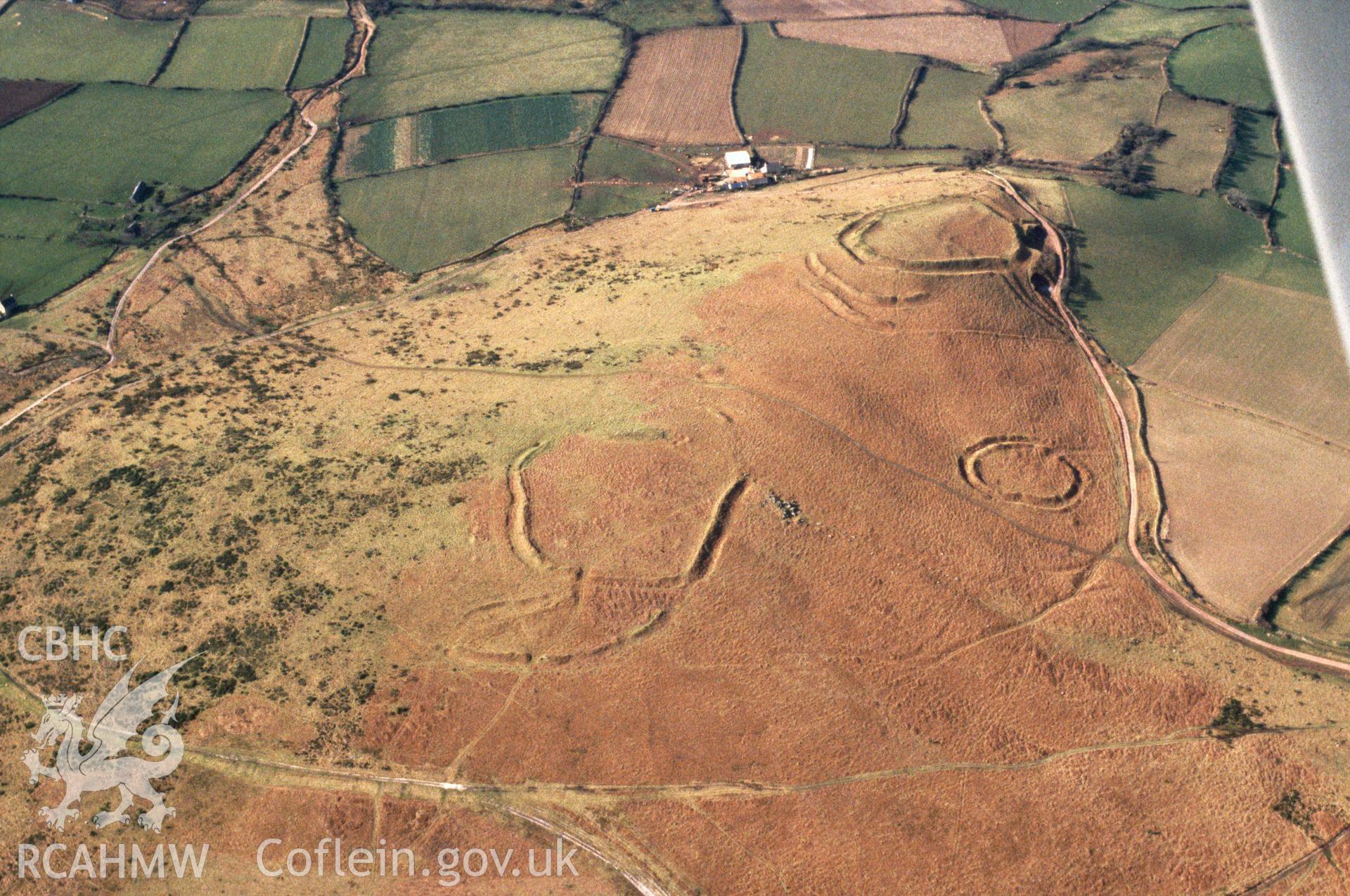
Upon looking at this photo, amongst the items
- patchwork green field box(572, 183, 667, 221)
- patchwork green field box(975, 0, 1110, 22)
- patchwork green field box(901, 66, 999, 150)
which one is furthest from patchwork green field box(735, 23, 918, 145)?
patchwork green field box(975, 0, 1110, 22)

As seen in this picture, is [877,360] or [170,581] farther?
[877,360]

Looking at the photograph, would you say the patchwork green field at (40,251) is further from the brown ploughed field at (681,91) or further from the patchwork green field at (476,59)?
the brown ploughed field at (681,91)

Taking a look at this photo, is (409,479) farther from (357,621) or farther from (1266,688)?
(1266,688)

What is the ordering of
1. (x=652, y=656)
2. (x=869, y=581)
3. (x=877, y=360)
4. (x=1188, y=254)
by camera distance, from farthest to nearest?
(x=1188, y=254)
(x=877, y=360)
(x=869, y=581)
(x=652, y=656)

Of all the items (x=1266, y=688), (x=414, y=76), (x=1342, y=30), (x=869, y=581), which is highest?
(x=1342, y=30)

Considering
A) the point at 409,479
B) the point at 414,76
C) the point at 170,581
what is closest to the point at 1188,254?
the point at 409,479

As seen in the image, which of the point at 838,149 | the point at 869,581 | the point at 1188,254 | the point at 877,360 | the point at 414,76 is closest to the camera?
the point at 869,581

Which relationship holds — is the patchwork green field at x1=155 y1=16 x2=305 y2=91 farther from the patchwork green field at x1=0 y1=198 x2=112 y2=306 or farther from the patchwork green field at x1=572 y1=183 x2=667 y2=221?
the patchwork green field at x1=572 y1=183 x2=667 y2=221

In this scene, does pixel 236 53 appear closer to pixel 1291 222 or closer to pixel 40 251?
pixel 40 251
